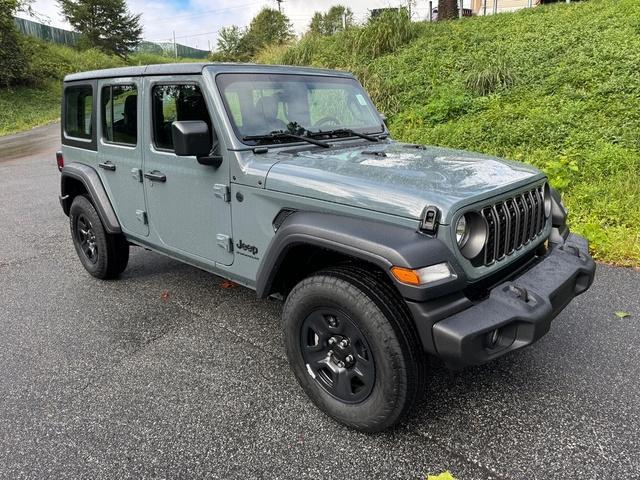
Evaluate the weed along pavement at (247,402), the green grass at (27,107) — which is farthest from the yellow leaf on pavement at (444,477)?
the green grass at (27,107)

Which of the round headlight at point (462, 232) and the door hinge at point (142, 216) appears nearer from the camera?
the round headlight at point (462, 232)

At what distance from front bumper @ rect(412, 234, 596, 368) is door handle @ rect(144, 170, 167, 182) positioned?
7.26ft

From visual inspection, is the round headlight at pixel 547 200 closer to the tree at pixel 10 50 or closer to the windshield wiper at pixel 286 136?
the windshield wiper at pixel 286 136

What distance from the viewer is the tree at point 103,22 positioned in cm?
4103

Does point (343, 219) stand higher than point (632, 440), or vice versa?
point (343, 219)

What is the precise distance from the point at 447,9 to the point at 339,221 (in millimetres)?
13480

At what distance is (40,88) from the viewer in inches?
957

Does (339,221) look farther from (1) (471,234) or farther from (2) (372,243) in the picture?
(1) (471,234)

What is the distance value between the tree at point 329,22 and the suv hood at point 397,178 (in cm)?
1142

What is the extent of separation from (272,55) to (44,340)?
12389mm

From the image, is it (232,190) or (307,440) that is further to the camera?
(232,190)

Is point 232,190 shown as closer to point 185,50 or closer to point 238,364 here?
point 238,364

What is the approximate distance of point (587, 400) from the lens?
2.67m

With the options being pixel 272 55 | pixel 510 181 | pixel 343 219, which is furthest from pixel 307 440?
pixel 272 55
